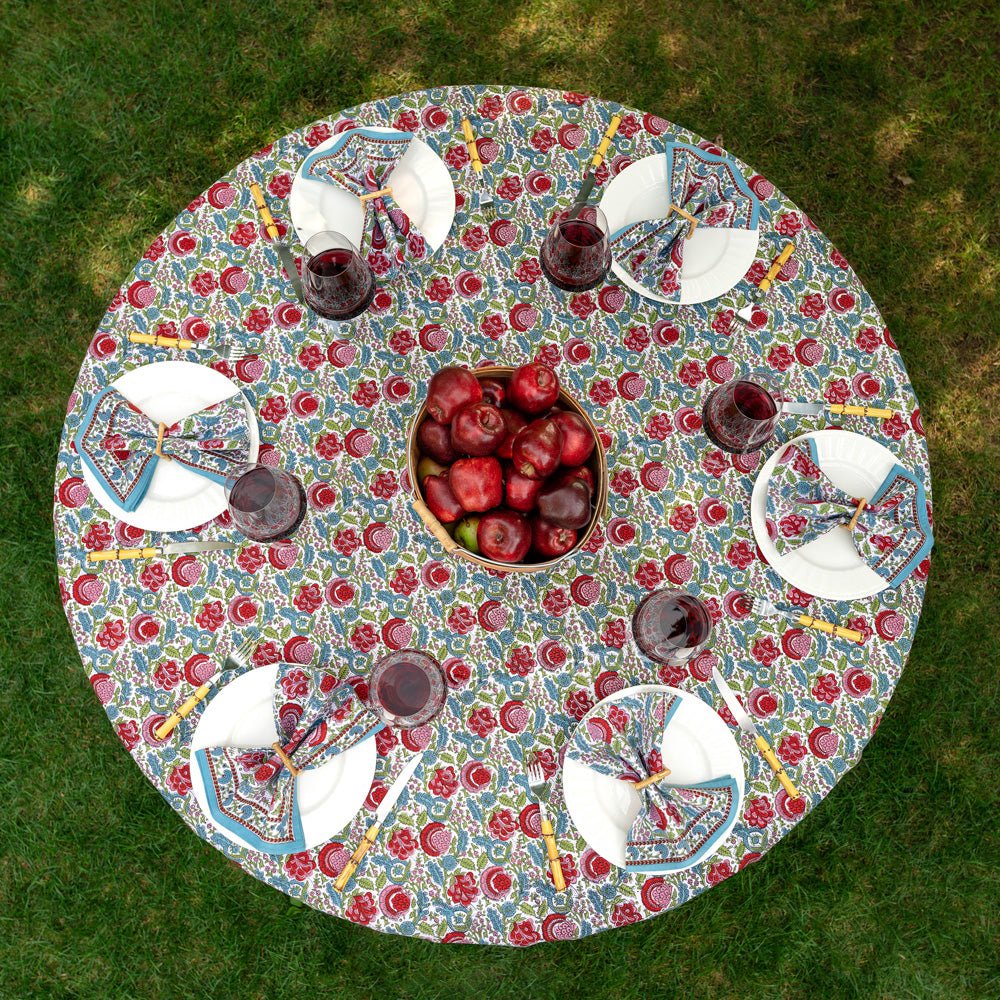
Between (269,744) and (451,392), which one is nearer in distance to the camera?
(451,392)

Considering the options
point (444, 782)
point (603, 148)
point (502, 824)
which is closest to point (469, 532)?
point (444, 782)

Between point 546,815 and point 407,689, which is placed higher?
point 407,689

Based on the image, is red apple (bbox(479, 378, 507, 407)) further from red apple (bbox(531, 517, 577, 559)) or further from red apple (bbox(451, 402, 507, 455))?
red apple (bbox(531, 517, 577, 559))

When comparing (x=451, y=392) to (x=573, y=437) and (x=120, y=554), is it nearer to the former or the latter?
(x=573, y=437)

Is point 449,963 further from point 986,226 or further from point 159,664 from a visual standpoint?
point 986,226

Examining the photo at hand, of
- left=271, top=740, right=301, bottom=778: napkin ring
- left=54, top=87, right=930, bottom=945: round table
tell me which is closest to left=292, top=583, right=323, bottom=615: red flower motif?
left=54, top=87, right=930, bottom=945: round table

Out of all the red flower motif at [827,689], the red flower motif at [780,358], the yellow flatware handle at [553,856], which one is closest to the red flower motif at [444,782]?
the yellow flatware handle at [553,856]
